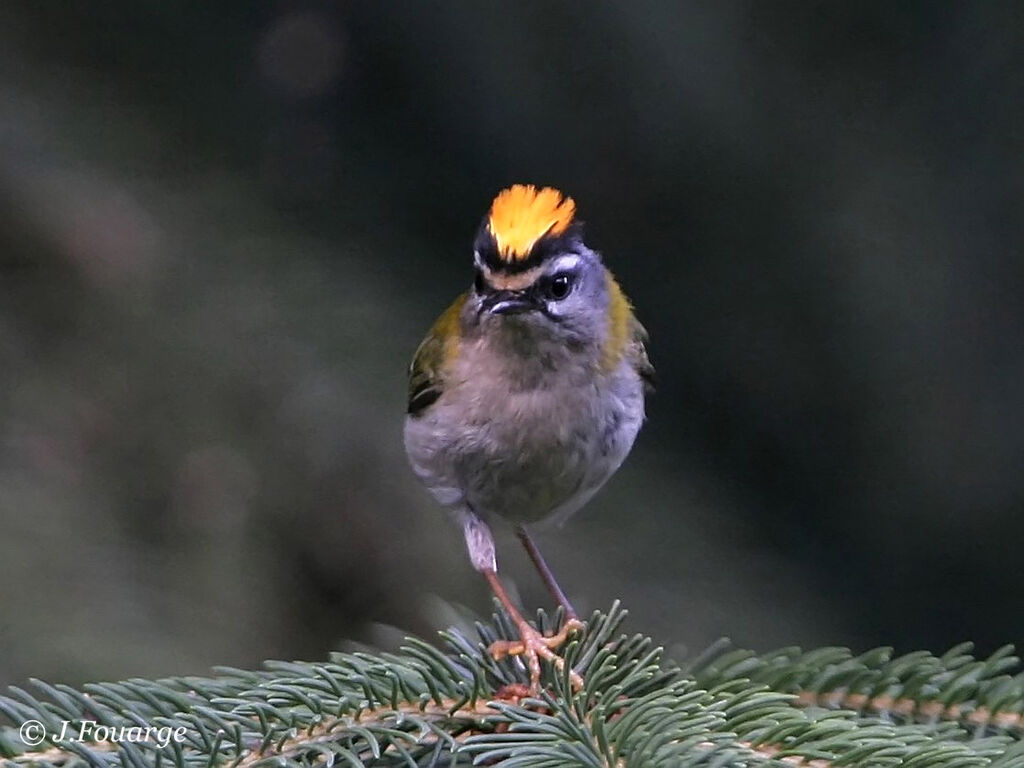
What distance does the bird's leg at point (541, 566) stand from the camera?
105 inches

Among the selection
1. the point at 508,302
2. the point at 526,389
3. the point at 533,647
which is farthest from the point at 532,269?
the point at 533,647

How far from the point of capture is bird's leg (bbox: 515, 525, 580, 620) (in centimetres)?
267

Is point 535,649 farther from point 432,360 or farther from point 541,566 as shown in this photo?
point 432,360

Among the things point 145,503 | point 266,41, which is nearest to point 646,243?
point 266,41

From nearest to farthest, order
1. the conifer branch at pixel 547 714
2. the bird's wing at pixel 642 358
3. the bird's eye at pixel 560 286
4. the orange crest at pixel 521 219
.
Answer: the conifer branch at pixel 547 714, the orange crest at pixel 521 219, the bird's eye at pixel 560 286, the bird's wing at pixel 642 358

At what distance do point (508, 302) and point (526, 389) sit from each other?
22 centimetres

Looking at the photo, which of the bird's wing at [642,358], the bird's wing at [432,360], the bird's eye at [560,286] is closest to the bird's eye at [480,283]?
the bird's eye at [560,286]

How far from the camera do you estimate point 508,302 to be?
241cm

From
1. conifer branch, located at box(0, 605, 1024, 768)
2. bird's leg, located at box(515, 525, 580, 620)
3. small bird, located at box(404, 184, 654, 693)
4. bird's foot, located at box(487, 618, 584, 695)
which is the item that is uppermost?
small bird, located at box(404, 184, 654, 693)

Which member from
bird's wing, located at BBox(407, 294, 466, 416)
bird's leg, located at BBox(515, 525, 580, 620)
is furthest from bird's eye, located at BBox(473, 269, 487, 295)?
bird's leg, located at BBox(515, 525, 580, 620)

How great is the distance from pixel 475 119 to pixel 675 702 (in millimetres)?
1564

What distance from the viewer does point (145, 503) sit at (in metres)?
2.51

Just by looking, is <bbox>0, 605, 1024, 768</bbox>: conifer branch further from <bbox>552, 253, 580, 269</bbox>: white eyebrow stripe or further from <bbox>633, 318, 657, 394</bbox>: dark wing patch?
<bbox>633, 318, 657, 394</bbox>: dark wing patch

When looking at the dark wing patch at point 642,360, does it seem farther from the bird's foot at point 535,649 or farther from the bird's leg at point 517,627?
the bird's foot at point 535,649
